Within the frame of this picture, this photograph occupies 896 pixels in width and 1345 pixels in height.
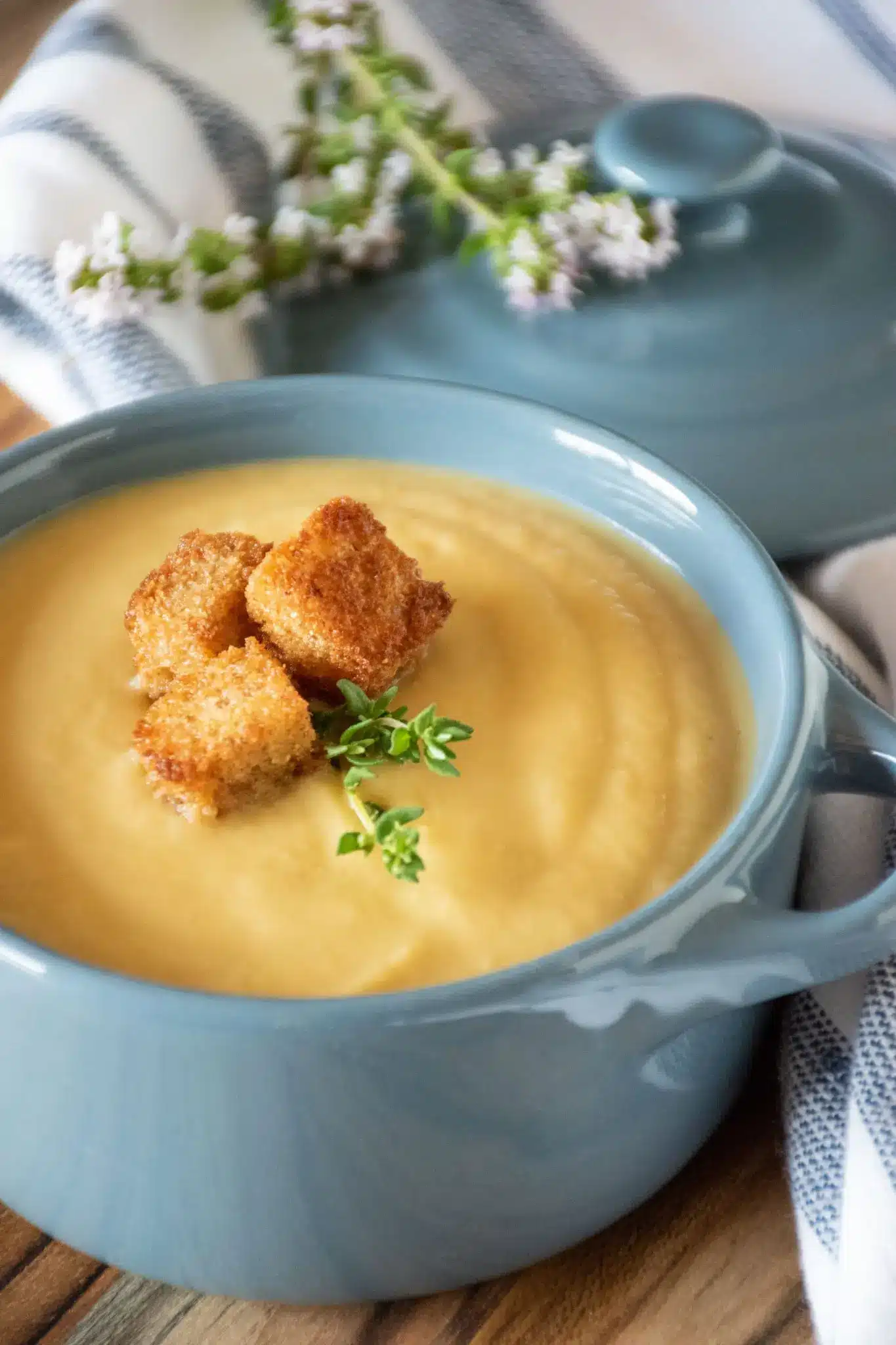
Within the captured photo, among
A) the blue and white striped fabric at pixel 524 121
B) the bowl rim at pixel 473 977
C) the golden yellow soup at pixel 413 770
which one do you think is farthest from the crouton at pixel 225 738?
the blue and white striped fabric at pixel 524 121

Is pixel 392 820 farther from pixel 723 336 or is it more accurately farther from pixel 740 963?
pixel 723 336

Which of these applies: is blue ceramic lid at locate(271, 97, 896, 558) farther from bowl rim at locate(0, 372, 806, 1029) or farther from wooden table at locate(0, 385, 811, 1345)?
wooden table at locate(0, 385, 811, 1345)

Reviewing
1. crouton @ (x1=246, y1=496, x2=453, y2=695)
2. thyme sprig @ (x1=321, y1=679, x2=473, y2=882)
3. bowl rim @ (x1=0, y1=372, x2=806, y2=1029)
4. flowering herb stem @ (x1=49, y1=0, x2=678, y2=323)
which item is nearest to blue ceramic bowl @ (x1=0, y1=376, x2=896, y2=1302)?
bowl rim @ (x1=0, y1=372, x2=806, y2=1029)

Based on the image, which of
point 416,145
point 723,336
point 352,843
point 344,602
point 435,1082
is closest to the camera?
point 435,1082

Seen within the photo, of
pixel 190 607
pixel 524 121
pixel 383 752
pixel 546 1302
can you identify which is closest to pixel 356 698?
pixel 383 752

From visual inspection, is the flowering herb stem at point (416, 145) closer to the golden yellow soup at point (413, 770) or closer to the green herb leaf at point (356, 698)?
the golden yellow soup at point (413, 770)

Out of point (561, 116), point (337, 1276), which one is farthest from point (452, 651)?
point (561, 116)

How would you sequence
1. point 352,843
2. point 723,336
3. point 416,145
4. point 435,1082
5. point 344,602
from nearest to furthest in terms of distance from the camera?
point 435,1082, point 352,843, point 344,602, point 723,336, point 416,145
